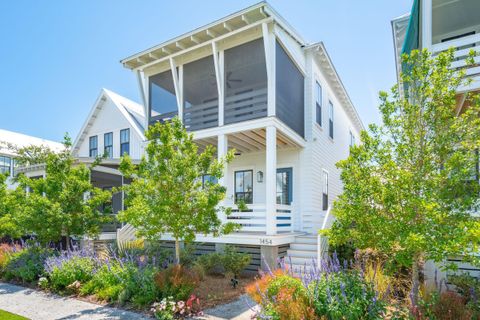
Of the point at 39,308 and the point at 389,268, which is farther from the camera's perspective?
the point at 39,308

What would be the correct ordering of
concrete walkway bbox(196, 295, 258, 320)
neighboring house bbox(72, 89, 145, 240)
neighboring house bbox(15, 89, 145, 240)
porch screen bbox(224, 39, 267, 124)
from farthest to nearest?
1. neighboring house bbox(72, 89, 145, 240)
2. neighboring house bbox(15, 89, 145, 240)
3. porch screen bbox(224, 39, 267, 124)
4. concrete walkway bbox(196, 295, 258, 320)

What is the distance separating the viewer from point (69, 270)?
842 centimetres

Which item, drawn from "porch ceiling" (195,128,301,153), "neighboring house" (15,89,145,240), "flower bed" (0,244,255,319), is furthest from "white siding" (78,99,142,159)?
"flower bed" (0,244,255,319)

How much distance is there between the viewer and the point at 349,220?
5.28 m

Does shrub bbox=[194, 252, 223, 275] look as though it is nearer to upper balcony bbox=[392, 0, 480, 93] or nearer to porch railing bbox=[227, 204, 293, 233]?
porch railing bbox=[227, 204, 293, 233]

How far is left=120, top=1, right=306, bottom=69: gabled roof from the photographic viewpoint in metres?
10.0

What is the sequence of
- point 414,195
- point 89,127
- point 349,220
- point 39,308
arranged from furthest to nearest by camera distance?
1. point 89,127
2. point 39,308
3. point 349,220
4. point 414,195

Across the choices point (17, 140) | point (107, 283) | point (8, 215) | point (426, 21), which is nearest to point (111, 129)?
point (8, 215)

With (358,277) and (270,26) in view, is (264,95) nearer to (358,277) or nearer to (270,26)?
(270,26)

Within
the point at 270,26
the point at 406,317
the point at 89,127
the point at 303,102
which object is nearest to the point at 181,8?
the point at 270,26

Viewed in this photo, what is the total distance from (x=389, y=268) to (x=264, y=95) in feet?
22.9

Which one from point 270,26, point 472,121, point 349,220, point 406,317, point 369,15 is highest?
point 369,15

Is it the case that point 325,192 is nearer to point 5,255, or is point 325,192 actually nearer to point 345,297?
point 345,297

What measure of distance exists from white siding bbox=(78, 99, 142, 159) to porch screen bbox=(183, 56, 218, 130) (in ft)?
21.8
